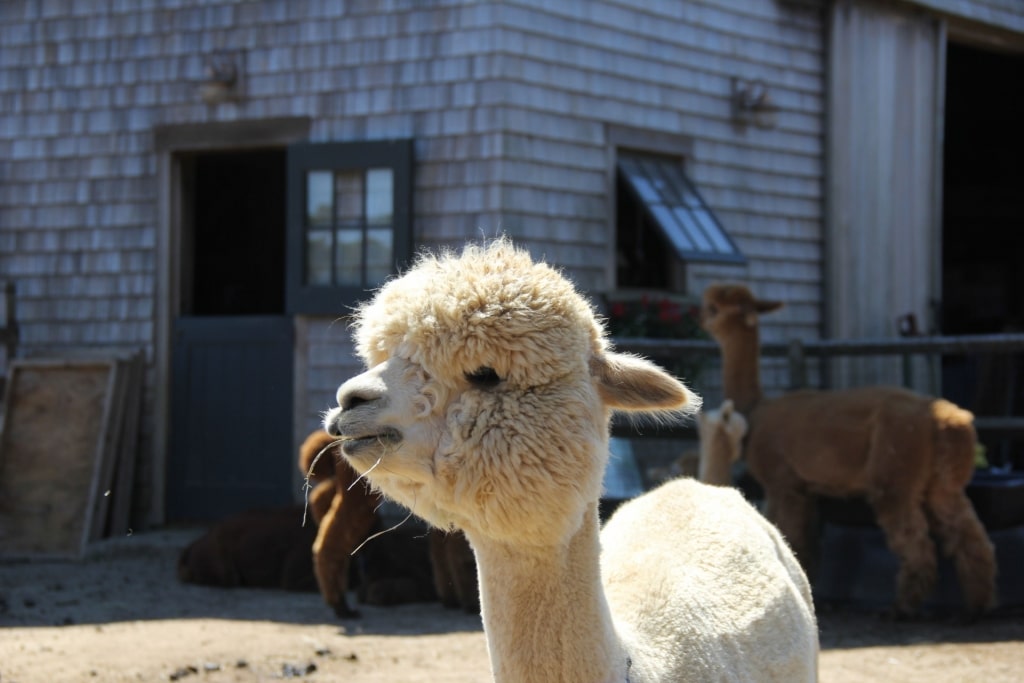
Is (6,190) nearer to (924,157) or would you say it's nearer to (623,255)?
(623,255)

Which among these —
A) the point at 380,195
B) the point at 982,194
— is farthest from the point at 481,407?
the point at 982,194

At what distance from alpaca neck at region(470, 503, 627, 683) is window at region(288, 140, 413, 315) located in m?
7.41

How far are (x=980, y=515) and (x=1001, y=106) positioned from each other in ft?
40.6

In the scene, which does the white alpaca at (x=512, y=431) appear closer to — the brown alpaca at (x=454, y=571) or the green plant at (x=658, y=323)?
the brown alpaca at (x=454, y=571)

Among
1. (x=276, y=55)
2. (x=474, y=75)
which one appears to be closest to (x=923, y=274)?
(x=474, y=75)

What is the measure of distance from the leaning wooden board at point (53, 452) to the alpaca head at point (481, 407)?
834cm

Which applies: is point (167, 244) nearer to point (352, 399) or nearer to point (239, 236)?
point (239, 236)

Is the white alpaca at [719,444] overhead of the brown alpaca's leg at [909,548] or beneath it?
overhead

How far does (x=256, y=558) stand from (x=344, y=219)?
10.2 ft

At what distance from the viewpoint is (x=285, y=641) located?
6.38m

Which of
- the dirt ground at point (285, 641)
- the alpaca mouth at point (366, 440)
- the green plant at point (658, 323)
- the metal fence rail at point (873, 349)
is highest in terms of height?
the green plant at point (658, 323)

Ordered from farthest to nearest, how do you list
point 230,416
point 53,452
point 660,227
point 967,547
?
point 230,416 → point 53,452 → point 660,227 → point 967,547

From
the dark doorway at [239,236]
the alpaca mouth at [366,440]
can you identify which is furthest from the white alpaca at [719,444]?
the dark doorway at [239,236]

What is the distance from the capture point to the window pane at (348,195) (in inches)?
399
